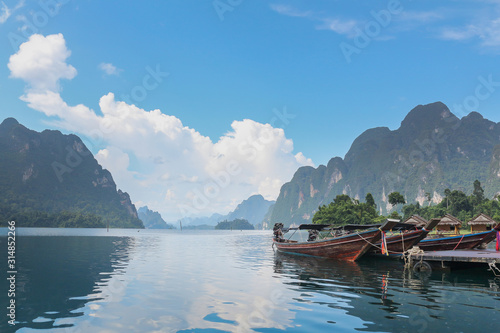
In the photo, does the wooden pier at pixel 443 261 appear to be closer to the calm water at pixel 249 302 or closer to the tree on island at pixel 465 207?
the calm water at pixel 249 302

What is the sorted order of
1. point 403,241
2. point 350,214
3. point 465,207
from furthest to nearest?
point 350,214, point 465,207, point 403,241

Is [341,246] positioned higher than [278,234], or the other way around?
[341,246]

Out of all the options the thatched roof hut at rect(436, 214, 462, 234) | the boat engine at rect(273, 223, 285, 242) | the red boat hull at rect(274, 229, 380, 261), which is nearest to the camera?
the red boat hull at rect(274, 229, 380, 261)

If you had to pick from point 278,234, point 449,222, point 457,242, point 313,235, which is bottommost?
point 278,234

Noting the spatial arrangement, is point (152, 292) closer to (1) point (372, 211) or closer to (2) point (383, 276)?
(2) point (383, 276)

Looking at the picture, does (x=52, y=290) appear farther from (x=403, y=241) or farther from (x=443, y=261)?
(x=403, y=241)

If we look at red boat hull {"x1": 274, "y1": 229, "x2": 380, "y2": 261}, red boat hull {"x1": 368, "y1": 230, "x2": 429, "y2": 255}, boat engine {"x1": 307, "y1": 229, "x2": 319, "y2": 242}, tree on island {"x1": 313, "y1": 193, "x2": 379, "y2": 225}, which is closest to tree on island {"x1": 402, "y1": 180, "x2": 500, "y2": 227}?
tree on island {"x1": 313, "y1": 193, "x2": 379, "y2": 225}

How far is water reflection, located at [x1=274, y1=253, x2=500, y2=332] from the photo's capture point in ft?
28.9

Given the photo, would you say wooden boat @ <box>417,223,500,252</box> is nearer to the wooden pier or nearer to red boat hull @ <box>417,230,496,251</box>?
red boat hull @ <box>417,230,496,251</box>

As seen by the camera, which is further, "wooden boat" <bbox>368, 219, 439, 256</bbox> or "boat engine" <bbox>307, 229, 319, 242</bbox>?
"boat engine" <bbox>307, 229, 319, 242</bbox>

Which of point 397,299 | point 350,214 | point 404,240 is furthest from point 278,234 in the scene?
point 350,214

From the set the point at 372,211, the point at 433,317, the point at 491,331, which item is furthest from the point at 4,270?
the point at 372,211

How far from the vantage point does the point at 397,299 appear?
38.4 ft

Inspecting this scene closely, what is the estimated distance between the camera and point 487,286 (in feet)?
49.1
